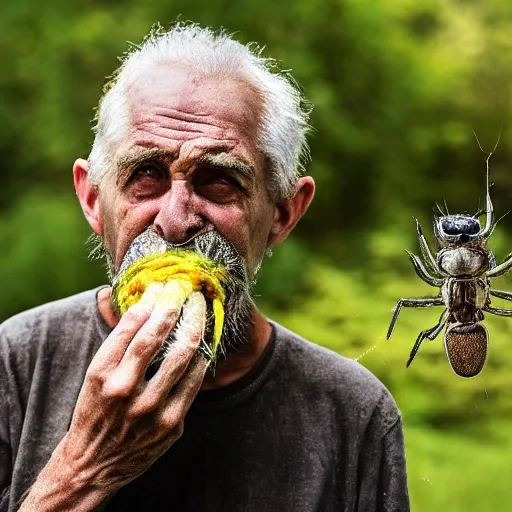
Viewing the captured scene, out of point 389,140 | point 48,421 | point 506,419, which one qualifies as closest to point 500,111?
point 506,419

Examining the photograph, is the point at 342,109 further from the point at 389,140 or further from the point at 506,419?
the point at 506,419

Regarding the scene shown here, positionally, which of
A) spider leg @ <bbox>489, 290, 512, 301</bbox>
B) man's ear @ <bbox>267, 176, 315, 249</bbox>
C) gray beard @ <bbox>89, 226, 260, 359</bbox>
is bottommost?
spider leg @ <bbox>489, 290, 512, 301</bbox>

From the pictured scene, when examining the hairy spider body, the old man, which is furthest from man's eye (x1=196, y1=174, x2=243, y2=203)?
the hairy spider body

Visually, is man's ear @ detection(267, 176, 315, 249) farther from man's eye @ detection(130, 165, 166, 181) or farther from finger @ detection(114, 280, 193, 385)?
finger @ detection(114, 280, 193, 385)

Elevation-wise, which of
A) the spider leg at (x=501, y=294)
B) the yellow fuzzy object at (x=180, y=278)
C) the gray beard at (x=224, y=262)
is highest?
the gray beard at (x=224, y=262)

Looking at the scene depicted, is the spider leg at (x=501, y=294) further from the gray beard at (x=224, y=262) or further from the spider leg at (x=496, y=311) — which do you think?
the gray beard at (x=224, y=262)

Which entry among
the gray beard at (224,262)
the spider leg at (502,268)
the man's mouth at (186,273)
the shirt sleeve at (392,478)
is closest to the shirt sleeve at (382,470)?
the shirt sleeve at (392,478)
